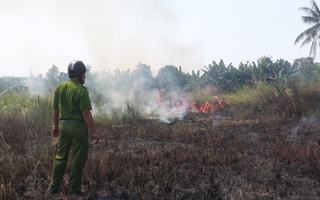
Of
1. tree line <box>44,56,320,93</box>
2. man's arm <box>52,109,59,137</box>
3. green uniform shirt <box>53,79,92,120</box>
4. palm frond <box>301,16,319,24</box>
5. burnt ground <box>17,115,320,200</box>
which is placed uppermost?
palm frond <box>301,16,319,24</box>

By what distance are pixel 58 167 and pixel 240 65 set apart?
24.9 meters

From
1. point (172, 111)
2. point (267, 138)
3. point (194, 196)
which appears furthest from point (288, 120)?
point (194, 196)

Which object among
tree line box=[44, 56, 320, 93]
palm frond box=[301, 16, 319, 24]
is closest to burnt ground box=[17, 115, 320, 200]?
tree line box=[44, 56, 320, 93]

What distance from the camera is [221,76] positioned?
27750 mm

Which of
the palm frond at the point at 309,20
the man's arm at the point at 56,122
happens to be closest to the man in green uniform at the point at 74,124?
the man's arm at the point at 56,122

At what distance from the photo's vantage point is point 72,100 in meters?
4.47

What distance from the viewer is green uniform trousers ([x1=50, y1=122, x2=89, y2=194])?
14.6 ft

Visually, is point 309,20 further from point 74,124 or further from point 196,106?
point 74,124

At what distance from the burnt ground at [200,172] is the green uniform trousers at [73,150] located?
9.5 inches

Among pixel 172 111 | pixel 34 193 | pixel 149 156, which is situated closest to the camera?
pixel 34 193

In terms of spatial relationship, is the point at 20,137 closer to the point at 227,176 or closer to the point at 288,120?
the point at 227,176

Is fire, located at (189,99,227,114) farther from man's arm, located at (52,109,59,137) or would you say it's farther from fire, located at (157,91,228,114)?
man's arm, located at (52,109,59,137)

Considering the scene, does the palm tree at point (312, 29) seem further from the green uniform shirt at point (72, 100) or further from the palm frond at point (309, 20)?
the green uniform shirt at point (72, 100)

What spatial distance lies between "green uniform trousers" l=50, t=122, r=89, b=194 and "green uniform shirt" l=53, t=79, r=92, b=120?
0.45 ft
